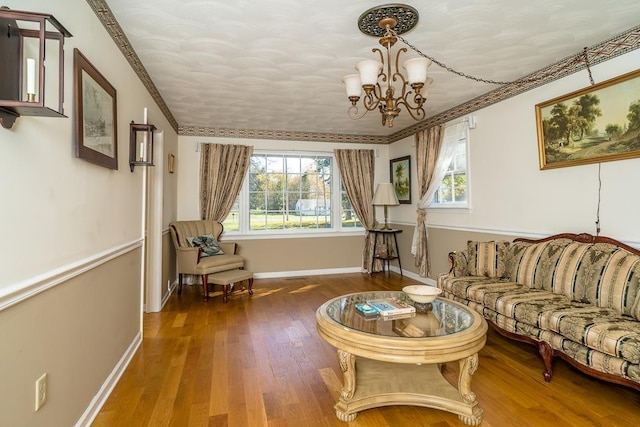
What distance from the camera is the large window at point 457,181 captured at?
14.0 feet

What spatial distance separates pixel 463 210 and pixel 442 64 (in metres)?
1.97

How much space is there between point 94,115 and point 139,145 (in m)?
0.86

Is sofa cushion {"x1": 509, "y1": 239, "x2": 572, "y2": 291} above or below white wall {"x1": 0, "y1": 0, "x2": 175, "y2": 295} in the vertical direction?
below

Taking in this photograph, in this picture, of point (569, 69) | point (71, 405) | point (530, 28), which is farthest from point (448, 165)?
point (71, 405)

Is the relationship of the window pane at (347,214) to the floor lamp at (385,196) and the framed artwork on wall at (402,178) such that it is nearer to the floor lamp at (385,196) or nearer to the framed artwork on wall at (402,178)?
the floor lamp at (385,196)

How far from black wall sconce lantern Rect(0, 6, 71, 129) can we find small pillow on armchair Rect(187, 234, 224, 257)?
3.28 m

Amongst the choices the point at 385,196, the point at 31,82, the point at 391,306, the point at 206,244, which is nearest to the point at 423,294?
the point at 391,306

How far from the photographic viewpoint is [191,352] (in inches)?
106

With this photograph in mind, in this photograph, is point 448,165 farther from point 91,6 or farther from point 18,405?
point 18,405

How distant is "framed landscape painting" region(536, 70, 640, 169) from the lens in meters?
2.50

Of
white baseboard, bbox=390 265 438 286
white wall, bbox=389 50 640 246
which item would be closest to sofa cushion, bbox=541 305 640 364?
white wall, bbox=389 50 640 246

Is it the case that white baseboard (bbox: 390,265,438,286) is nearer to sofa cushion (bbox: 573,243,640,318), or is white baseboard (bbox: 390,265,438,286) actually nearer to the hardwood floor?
the hardwood floor

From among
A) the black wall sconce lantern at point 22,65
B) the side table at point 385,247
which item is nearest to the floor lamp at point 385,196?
the side table at point 385,247

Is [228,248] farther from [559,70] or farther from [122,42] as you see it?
[559,70]
